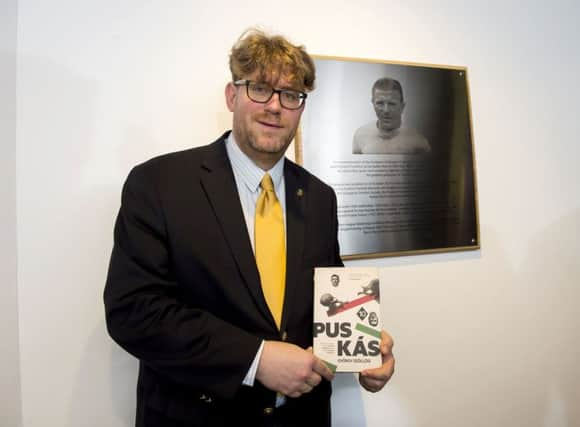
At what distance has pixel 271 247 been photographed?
0.81m

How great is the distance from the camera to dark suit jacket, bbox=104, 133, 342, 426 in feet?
2.14

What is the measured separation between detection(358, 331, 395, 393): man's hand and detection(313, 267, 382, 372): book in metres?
0.04

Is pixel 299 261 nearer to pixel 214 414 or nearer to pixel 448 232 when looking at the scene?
pixel 214 414

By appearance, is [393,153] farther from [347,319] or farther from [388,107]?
[347,319]

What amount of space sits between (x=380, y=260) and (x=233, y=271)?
709mm

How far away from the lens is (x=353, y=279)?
0.76 meters
